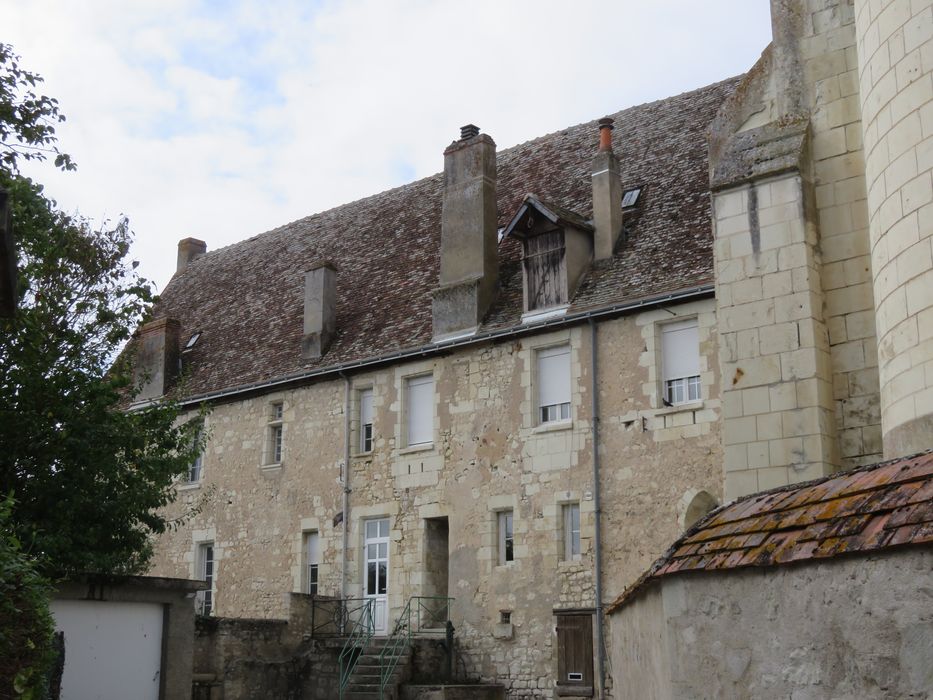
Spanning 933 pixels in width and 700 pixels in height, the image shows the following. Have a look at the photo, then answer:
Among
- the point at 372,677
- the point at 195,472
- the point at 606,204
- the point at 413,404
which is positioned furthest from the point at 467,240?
the point at 195,472

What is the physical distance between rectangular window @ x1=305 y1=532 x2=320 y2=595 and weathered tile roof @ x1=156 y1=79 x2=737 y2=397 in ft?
9.66

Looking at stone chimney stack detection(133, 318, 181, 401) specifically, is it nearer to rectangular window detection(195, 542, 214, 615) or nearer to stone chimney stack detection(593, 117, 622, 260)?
rectangular window detection(195, 542, 214, 615)

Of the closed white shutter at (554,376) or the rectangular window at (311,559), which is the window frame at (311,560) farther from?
the closed white shutter at (554,376)

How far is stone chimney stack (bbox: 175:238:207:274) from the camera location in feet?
101

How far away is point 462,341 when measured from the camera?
64.2 ft

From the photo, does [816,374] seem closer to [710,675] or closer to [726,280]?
[726,280]

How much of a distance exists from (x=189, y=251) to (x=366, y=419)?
11.6m

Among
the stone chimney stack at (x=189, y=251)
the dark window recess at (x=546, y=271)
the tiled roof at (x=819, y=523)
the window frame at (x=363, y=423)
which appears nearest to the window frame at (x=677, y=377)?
the dark window recess at (x=546, y=271)

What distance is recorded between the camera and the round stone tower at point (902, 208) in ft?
24.6

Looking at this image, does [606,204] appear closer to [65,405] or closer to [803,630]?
[65,405]

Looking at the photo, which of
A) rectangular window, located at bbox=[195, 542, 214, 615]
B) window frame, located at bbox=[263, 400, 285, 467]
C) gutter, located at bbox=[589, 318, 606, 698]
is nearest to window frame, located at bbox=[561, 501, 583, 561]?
gutter, located at bbox=[589, 318, 606, 698]

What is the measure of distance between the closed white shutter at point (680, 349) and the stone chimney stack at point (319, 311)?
706 centimetres

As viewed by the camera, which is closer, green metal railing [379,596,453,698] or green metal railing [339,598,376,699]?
green metal railing [339,598,376,699]

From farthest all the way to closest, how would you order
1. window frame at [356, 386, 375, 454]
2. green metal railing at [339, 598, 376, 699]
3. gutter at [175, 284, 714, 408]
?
window frame at [356, 386, 375, 454], green metal railing at [339, 598, 376, 699], gutter at [175, 284, 714, 408]
